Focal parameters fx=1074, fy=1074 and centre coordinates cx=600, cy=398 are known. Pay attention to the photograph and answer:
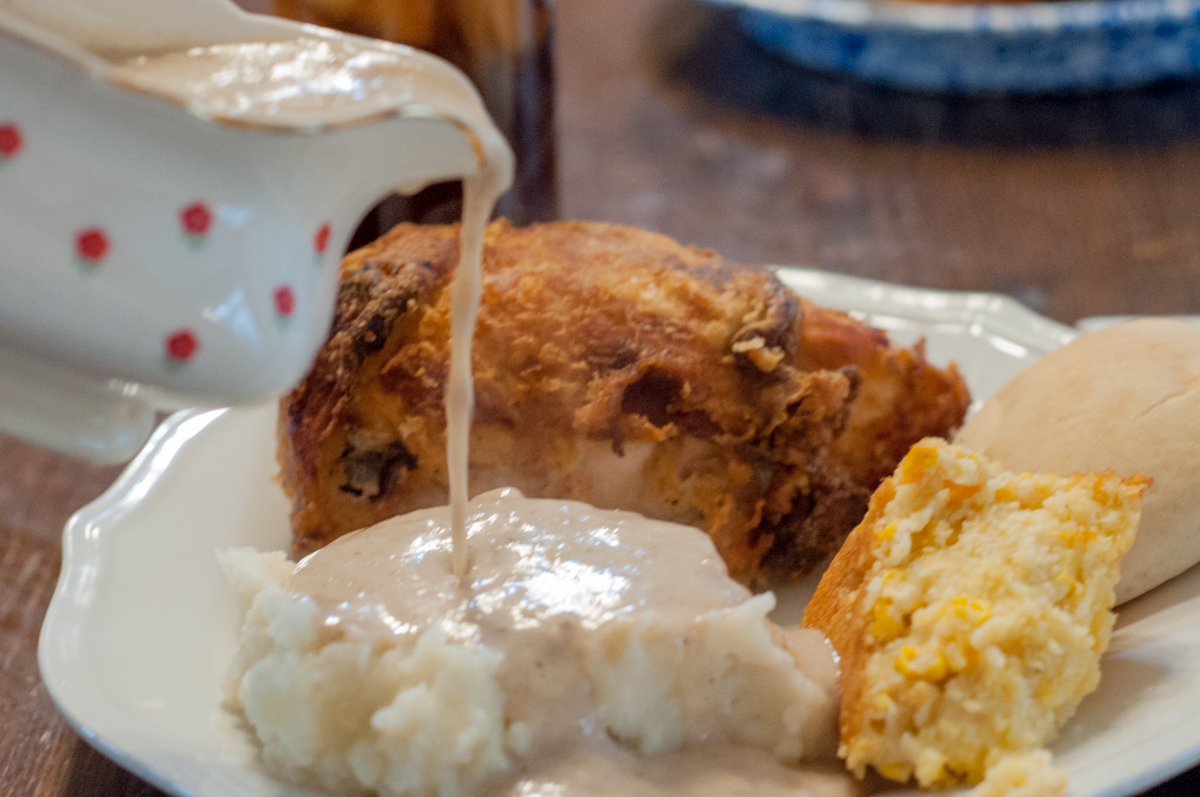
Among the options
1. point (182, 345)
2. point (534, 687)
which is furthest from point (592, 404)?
point (182, 345)

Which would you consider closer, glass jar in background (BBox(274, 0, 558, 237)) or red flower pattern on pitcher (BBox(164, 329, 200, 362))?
red flower pattern on pitcher (BBox(164, 329, 200, 362))

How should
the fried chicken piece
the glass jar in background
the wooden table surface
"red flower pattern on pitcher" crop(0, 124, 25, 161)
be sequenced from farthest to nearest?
the wooden table surface → the glass jar in background → the fried chicken piece → "red flower pattern on pitcher" crop(0, 124, 25, 161)

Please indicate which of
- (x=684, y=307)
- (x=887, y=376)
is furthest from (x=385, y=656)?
(x=887, y=376)

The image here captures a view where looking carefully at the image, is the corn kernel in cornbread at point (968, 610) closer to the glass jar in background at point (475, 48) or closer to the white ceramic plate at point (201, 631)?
the white ceramic plate at point (201, 631)

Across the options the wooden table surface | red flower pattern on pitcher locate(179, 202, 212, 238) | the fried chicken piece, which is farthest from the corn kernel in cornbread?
the wooden table surface

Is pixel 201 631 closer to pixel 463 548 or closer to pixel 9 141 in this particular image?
pixel 463 548

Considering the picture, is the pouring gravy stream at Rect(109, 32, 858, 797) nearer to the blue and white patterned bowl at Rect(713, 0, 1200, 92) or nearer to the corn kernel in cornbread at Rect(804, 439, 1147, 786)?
the corn kernel in cornbread at Rect(804, 439, 1147, 786)
